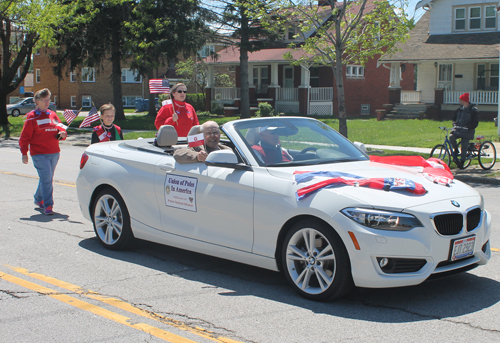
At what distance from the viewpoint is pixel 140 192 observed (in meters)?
6.28

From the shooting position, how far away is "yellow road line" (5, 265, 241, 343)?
4.21 metres

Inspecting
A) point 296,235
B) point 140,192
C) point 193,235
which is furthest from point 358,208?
point 140,192

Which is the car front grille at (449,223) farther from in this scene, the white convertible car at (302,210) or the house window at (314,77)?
the house window at (314,77)

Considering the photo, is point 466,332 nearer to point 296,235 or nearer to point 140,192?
point 296,235

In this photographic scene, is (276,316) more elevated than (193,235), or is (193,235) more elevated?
(193,235)

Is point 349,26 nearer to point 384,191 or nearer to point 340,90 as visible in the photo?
point 340,90

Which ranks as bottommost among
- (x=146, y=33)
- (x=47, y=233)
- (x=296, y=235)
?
(x=47, y=233)

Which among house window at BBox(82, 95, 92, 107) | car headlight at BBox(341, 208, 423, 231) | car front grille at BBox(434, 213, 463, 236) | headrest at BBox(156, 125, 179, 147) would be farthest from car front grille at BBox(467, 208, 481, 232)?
house window at BBox(82, 95, 92, 107)

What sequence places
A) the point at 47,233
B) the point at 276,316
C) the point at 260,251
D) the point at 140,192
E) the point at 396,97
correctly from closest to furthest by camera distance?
the point at 276,316 → the point at 260,251 → the point at 140,192 → the point at 47,233 → the point at 396,97

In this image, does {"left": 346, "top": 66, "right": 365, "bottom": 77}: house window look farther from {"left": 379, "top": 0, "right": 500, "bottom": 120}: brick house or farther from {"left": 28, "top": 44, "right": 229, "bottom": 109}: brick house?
{"left": 28, "top": 44, "right": 229, "bottom": 109}: brick house

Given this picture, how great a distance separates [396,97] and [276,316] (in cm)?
3213

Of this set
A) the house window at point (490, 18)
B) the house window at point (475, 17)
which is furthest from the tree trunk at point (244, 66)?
the house window at point (490, 18)

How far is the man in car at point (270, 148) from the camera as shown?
561 cm

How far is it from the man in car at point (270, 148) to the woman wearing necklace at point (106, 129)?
3.23 metres
